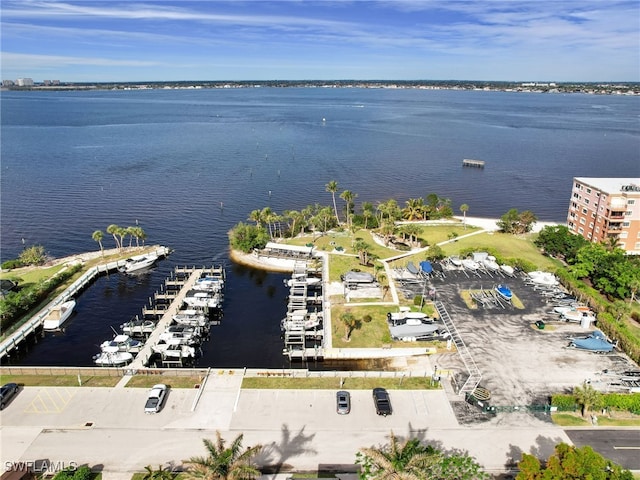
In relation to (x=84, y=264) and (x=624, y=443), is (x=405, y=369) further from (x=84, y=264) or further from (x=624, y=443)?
(x=84, y=264)

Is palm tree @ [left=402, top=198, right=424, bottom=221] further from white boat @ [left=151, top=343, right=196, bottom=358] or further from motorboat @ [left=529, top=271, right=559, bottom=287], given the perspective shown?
white boat @ [left=151, top=343, right=196, bottom=358]

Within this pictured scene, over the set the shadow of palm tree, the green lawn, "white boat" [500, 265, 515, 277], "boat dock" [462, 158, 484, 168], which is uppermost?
"boat dock" [462, 158, 484, 168]

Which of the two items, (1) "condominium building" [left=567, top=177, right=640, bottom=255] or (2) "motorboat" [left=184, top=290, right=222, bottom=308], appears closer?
(2) "motorboat" [left=184, top=290, right=222, bottom=308]

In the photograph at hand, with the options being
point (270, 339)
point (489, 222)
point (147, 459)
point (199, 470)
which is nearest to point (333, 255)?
point (270, 339)

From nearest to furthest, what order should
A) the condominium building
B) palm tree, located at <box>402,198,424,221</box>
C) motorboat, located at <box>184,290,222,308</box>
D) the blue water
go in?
the blue water → motorboat, located at <box>184,290,222,308</box> → the condominium building → palm tree, located at <box>402,198,424,221</box>

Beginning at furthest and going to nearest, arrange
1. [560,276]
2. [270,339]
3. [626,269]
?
[560,276] < [626,269] < [270,339]

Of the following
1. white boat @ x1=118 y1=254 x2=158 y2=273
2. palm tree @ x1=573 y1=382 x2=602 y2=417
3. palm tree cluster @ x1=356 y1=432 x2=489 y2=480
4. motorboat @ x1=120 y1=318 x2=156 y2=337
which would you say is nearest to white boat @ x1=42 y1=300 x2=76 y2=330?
motorboat @ x1=120 y1=318 x2=156 y2=337
